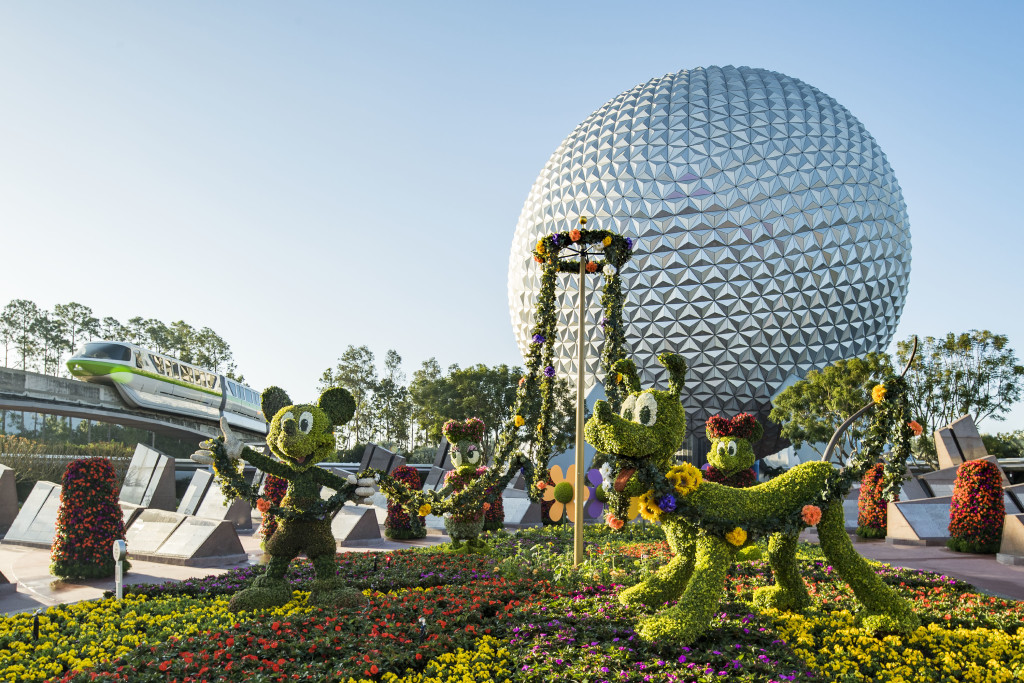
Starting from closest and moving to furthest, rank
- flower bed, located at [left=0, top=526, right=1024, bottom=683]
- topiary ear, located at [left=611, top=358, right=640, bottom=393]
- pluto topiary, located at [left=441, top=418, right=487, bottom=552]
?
flower bed, located at [left=0, top=526, right=1024, bottom=683], topiary ear, located at [left=611, top=358, right=640, bottom=393], pluto topiary, located at [left=441, top=418, right=487, bottom=552]

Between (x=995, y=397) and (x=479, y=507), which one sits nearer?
(x=479, y=507)

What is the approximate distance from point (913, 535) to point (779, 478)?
9.93m

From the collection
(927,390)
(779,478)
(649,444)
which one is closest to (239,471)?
(649,444)

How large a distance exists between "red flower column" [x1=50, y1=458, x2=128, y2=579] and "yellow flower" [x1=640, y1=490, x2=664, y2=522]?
28.8 feet

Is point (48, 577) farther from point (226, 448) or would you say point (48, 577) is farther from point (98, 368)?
point (98, 368)

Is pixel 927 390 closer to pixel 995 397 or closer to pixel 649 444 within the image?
pixel 995 397

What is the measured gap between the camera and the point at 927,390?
24.4m

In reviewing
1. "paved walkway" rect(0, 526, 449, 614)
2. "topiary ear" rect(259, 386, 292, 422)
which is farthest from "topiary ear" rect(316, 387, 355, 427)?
"paved walkway" rect(0, 526, 449, 614)

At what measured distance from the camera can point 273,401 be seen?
349 inches

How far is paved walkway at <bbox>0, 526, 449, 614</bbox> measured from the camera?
9438 millimetres

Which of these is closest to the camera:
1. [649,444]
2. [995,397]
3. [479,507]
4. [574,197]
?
[649,444]

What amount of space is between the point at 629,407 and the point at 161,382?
32.7m

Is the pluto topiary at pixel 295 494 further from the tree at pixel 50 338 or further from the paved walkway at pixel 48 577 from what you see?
the tree at pixel 50 338

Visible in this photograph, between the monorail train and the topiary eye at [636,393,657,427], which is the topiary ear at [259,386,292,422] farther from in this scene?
the monorail train
